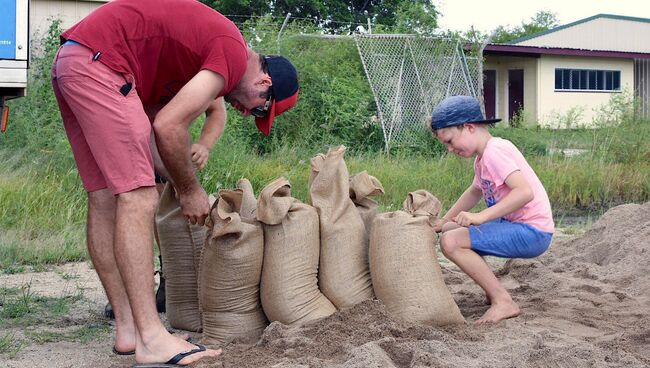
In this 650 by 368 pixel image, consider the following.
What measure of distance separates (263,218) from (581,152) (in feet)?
31.4

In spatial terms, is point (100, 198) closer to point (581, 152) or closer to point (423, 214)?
point (423, 214)

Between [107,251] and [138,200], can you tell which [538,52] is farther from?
[138,200]

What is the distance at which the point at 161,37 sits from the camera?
3873 mm

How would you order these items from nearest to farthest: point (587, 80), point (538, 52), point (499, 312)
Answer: point (499, 312)
point (538, 52)
point (587, 80)

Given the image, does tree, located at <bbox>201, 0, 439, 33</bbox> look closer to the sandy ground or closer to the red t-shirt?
the sandy ground

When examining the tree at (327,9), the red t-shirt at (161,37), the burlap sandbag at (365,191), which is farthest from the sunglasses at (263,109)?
the tree at (327,9)

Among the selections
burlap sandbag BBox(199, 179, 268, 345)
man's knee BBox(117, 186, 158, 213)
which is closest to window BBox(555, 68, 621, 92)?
burlap sandbag BBox(199, 179, 268, 345)

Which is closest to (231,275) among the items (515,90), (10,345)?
(10,345)

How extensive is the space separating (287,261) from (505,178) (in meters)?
1.19

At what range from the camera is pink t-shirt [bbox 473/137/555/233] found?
4570 millimetres

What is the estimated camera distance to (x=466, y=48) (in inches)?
663

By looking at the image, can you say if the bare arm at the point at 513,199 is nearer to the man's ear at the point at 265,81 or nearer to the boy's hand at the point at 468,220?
the boy's hand at the point at 468,220

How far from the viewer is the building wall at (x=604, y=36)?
3234 cm

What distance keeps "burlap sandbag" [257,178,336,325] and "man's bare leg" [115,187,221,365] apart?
1.77ft
